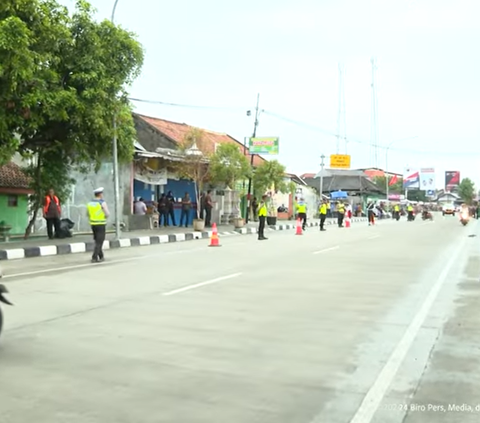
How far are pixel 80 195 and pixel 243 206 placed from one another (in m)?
15.3

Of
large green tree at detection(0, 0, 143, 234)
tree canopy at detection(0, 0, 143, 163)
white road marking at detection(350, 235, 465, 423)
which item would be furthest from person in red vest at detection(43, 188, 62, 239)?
white road marking at detection(350, 235, 465, 423)

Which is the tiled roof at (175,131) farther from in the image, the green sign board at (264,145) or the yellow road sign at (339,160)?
the yellow road sign at (339,160)

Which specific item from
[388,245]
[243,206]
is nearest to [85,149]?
[388,245]

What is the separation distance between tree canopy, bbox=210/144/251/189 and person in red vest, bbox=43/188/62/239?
34.3 feet

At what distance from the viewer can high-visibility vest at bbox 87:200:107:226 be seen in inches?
567

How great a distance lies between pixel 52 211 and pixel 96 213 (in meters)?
6.65

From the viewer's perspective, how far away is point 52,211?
67.4ft

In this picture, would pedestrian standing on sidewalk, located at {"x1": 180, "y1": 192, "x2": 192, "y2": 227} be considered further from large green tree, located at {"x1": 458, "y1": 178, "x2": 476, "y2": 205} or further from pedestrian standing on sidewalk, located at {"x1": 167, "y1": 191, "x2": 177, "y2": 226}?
large green tree, located at {"x1": 458, "y1": 178, "x2": 476, "y2": 205}

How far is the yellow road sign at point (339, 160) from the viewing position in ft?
195

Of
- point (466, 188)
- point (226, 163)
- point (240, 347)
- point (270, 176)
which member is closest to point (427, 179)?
point (466, 188)

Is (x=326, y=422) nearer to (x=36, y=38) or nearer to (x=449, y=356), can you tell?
(x=449, y=356)

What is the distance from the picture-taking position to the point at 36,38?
1609cm

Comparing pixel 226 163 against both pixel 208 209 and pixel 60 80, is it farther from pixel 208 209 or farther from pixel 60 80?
pixel 60 80

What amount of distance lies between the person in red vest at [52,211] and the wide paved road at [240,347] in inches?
330
